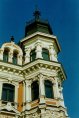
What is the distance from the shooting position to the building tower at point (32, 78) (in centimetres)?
2819

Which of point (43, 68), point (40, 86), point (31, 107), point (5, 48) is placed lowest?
point (31, 107)

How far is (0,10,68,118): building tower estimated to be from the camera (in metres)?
28.2

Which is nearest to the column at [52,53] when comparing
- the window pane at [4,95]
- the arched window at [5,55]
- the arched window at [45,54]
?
the arched window at [45,54]

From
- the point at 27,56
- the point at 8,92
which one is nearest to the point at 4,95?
the point at 8,92

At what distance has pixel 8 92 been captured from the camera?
99.0 ft

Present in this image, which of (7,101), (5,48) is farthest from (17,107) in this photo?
(5,48)

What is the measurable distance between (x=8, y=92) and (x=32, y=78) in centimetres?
271

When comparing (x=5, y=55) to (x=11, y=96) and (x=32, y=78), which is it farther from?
(x=11, y=96)

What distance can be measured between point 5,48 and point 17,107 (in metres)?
7.76

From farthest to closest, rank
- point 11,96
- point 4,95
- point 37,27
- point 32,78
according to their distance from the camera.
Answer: point 37,27
point 32,78
point 11,96
point 4,95

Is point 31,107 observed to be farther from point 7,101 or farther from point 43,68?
point 43,68

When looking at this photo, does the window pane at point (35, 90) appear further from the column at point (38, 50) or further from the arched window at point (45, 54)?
the arched window at point (45, 54)

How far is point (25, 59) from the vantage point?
111 ft

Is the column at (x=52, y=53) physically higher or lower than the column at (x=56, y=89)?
higher
